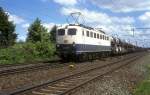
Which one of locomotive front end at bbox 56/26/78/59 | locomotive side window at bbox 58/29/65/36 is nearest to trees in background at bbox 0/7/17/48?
locomotive side window at bbox 58/29/65/36

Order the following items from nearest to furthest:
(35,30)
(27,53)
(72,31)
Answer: (72,31)
(27,53)
(35,30)

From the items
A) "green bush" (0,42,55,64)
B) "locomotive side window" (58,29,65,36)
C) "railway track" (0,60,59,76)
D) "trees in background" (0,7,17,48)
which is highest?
"trees in background" (0,7,17,48)

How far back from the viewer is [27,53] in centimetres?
3791

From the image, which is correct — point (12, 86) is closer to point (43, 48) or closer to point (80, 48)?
point (80, 48)

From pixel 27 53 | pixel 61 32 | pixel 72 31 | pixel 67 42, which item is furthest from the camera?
pixel 27 53

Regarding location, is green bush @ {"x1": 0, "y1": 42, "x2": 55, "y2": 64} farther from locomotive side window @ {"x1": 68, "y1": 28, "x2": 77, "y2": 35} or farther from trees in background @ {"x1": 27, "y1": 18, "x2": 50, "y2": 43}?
trees in background @ {"x1": 27, "y1": 18, "x2": 50, "y2": 43}

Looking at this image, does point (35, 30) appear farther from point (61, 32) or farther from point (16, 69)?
point (16, 69)

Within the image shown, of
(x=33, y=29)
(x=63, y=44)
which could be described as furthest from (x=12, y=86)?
(x=33, y=29)

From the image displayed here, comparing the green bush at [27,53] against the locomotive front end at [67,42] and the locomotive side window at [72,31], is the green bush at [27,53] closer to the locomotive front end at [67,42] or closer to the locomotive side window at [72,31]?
the locomotive front end at [67,42]

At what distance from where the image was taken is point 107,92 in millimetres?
13570

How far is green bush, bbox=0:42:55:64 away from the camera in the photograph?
33.3 meters

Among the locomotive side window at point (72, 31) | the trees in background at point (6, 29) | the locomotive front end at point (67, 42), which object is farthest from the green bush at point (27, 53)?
the trees in background at point (6, 29)

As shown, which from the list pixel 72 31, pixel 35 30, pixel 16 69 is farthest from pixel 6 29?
pixel 16 69

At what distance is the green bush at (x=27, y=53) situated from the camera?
109ft
